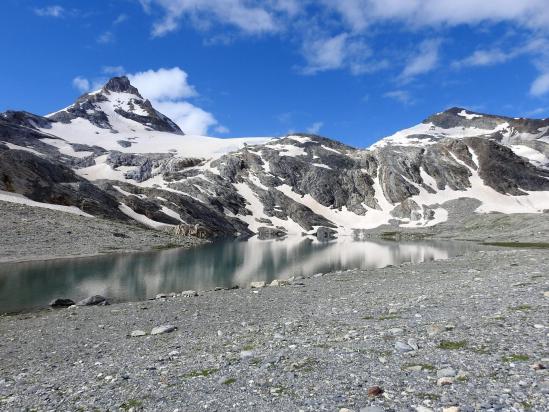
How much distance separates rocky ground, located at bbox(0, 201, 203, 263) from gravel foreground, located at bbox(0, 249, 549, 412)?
41271mm

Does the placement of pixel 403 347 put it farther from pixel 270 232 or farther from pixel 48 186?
pixel 270 232

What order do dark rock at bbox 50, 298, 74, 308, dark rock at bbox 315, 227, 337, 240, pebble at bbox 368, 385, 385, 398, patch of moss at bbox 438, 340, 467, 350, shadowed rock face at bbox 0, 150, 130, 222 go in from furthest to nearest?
dark rock at bbox 315, 227, 337, 240 < shadowed rock face at bbox 0, 150, 130, 222 < dark rock at bbox 50, 298, 74, 308 < patch of moss at bbox 438, 340, 467, 350 < pebble at bbox 368, 385, 385, 398

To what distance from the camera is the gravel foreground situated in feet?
30.6

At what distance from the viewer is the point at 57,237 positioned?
7188 centimetres

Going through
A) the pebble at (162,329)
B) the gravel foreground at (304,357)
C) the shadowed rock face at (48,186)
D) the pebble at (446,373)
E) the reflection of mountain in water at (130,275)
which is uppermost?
the shadowed rock face at (48,186)

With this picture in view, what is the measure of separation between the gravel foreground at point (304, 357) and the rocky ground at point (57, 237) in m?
41.3

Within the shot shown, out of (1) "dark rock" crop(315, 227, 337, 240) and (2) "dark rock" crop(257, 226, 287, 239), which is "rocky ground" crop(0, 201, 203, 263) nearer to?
(2) "dark rock" crop(257, 226, 287, 239)

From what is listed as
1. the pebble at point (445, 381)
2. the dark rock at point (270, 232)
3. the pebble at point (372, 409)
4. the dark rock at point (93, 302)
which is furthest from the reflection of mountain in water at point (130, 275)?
the dark rock at point (270, 232)

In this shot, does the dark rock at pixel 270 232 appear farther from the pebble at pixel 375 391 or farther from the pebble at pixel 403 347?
the pebble at pixel 375 391

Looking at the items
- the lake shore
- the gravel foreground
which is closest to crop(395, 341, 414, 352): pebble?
the gravel foreground

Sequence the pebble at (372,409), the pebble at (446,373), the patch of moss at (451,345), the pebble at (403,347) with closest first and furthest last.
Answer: the pebble at (372,409), the pebble at (446,373), the patch of moss at (451,345), the pebble at (403,347)

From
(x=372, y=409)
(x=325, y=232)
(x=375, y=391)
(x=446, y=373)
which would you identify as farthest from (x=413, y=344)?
(x=325, y=232)

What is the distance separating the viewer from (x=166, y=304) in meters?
29.5

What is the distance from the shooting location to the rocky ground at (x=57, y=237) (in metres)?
62.2
